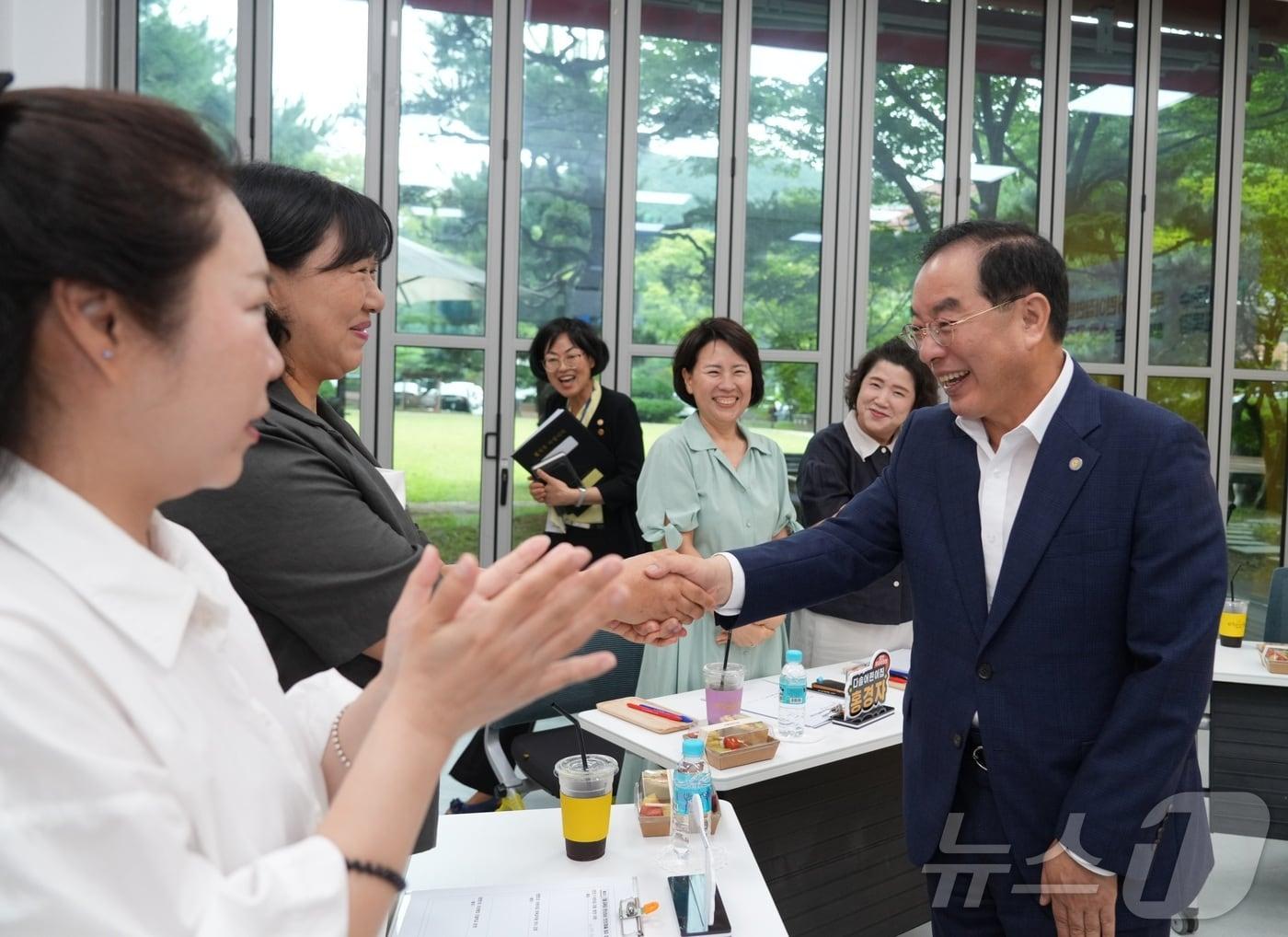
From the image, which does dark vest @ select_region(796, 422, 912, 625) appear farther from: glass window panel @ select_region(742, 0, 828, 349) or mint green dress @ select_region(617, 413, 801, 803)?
glass window panel @ select_region(742, 0, 828, 349)

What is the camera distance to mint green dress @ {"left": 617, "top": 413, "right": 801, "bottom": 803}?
3.20 meters

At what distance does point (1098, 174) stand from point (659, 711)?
225 inches

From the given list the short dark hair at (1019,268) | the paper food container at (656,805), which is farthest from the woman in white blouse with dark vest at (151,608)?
the short dark hair at (1019,268)

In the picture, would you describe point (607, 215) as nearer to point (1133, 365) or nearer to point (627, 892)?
point (1133, 365)

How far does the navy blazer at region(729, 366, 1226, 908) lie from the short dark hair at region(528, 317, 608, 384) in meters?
2.93

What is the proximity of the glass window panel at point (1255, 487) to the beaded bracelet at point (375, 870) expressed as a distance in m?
→ 7.50

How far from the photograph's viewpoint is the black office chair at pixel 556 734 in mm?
3203

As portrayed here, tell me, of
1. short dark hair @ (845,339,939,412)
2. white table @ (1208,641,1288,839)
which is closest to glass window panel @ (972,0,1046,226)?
short dark hair @ (845,339,939,412)

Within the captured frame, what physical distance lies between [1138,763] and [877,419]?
230 cm

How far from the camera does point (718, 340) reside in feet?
12.1

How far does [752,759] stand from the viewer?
7.45ft

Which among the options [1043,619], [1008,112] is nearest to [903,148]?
[1008,112]
